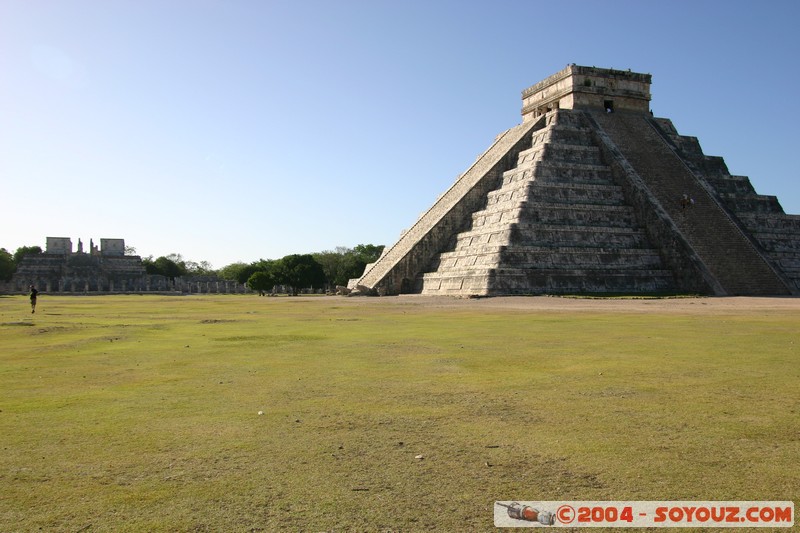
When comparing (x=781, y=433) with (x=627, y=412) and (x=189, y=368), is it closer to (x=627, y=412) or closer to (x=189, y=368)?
(x=627, y=412)

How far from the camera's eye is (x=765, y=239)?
37906 millimetres

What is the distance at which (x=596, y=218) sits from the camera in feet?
120

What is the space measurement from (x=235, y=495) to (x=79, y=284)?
92427 millimetres

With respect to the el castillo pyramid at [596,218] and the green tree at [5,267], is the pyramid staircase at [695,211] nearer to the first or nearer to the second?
the el castillo pyramid at [596,218]

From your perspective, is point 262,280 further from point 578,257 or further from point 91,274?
point 578,257

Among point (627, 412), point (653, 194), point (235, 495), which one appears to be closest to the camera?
point (235, 495)

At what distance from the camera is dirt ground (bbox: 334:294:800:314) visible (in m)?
21.0

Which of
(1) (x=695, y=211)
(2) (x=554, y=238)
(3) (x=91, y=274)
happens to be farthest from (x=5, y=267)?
(1) (x=695, y=211)

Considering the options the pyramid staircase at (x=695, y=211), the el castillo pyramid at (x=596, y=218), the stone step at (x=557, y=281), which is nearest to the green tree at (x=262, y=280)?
the el castillo pyramid at (x=596, y=218)

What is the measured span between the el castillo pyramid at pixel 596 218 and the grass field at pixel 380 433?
22.4m

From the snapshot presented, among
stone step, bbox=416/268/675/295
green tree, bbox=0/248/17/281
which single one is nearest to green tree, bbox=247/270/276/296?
stone step, bbox=416/268/675/295

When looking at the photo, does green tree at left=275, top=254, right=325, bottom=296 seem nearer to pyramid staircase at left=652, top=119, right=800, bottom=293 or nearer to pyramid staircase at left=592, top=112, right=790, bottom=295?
pyramid staircase at left=592, top=112, right=790, bottom=295

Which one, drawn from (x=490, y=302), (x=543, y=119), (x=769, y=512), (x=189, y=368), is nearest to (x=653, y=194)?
(x=543, y=119)

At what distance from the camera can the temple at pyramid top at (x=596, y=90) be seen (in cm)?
4359
